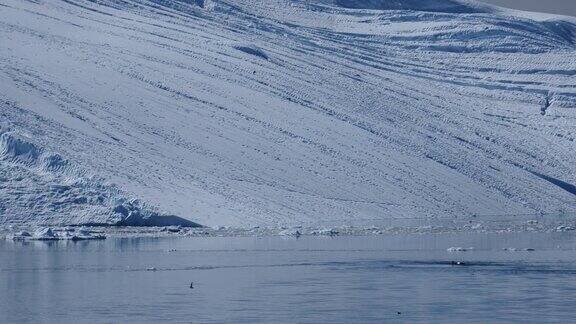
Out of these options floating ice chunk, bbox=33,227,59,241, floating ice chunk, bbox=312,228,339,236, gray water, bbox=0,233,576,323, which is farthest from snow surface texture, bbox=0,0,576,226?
gray water, bbox=0,233,576,323

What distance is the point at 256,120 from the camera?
59875mm

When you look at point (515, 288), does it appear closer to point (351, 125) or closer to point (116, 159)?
point (116, 159)

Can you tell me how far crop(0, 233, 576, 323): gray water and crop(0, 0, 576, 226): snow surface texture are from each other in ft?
30.8

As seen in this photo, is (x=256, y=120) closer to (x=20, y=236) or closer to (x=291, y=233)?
(x=291, y=233)

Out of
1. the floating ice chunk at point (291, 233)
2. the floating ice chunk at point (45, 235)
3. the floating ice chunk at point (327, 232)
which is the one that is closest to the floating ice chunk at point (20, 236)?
the floating ice chunk at point (45, 235)

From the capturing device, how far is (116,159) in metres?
48.4

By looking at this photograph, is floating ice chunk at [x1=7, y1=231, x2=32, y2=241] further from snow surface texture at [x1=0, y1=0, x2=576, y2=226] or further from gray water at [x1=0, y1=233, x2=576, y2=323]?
snow surface texture at [x1=0, y1=0, x2=576, y2=226]

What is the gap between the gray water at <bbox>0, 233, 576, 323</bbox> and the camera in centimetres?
2117

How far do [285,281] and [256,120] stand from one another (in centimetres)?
3430

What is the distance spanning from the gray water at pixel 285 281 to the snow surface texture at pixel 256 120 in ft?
30.8

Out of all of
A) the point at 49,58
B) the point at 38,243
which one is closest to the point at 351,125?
the point at 49,58

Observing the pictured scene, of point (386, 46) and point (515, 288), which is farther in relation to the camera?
point (386, 46)

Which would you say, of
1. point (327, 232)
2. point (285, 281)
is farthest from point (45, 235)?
point (285, 281)

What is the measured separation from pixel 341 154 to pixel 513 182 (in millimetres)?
9805
